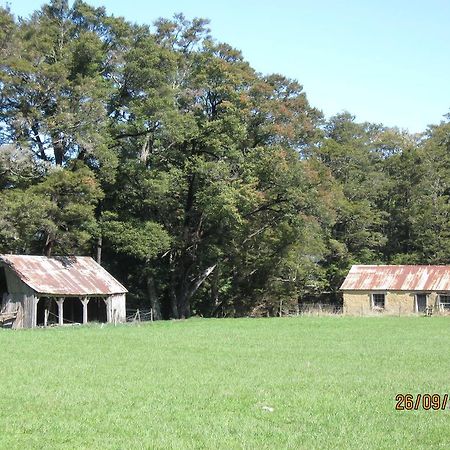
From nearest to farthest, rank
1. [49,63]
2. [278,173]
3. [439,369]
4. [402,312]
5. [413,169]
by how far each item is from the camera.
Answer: [439,369], [49,63], [278,173], [402,312], [413,169]

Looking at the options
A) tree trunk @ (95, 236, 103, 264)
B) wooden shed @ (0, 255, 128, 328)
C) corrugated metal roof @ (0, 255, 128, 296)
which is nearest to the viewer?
wooden shed @ (0, 255, 128, 328)

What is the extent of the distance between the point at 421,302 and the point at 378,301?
10.5ft

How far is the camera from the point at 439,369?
17000 mm

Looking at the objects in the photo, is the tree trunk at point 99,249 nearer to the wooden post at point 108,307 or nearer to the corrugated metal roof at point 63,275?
the corrugated metal roof at point 63,275

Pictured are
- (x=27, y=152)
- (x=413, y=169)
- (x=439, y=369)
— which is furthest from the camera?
(x=413, y=169)

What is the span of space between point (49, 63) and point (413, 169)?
3701cm

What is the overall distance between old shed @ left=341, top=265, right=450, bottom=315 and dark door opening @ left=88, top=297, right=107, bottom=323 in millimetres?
19102

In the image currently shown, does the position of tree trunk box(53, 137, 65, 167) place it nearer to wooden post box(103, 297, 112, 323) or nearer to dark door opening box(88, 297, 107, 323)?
wooden post box(103, 297, 112, 323)

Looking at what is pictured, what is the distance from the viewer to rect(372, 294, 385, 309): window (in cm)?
5138

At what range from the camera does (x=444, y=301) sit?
50.2m

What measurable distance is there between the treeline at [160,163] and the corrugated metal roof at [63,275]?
1.39 meters

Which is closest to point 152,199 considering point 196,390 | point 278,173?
point 278,173

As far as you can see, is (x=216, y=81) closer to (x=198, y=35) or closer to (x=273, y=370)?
(x=198, y=35)

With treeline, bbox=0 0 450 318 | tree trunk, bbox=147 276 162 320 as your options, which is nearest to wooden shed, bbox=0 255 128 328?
treeline, bbox=0 0 450 318
